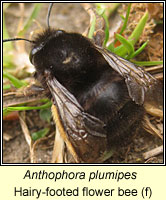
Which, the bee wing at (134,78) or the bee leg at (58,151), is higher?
the bee wing at (134,78)

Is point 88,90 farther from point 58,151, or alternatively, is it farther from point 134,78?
point 58,151

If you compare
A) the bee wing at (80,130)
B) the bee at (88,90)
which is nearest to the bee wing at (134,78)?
the bee at (88,90)

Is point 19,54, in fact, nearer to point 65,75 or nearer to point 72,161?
point 65,75

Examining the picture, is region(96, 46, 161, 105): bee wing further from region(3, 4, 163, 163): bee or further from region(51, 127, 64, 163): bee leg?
region(51, 127, 64, 163): bee leg

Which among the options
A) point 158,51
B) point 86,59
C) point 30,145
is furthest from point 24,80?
point 158,51

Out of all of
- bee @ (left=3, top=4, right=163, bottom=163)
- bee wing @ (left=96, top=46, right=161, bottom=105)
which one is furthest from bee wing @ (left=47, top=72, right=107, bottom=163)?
bee wing @ (left=96, top=46, right=161, bottom=105)


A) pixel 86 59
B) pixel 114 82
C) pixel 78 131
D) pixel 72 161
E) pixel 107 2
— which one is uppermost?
pixel 107 2

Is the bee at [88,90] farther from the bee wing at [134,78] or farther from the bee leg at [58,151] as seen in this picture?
the bee leg at [58,151]
